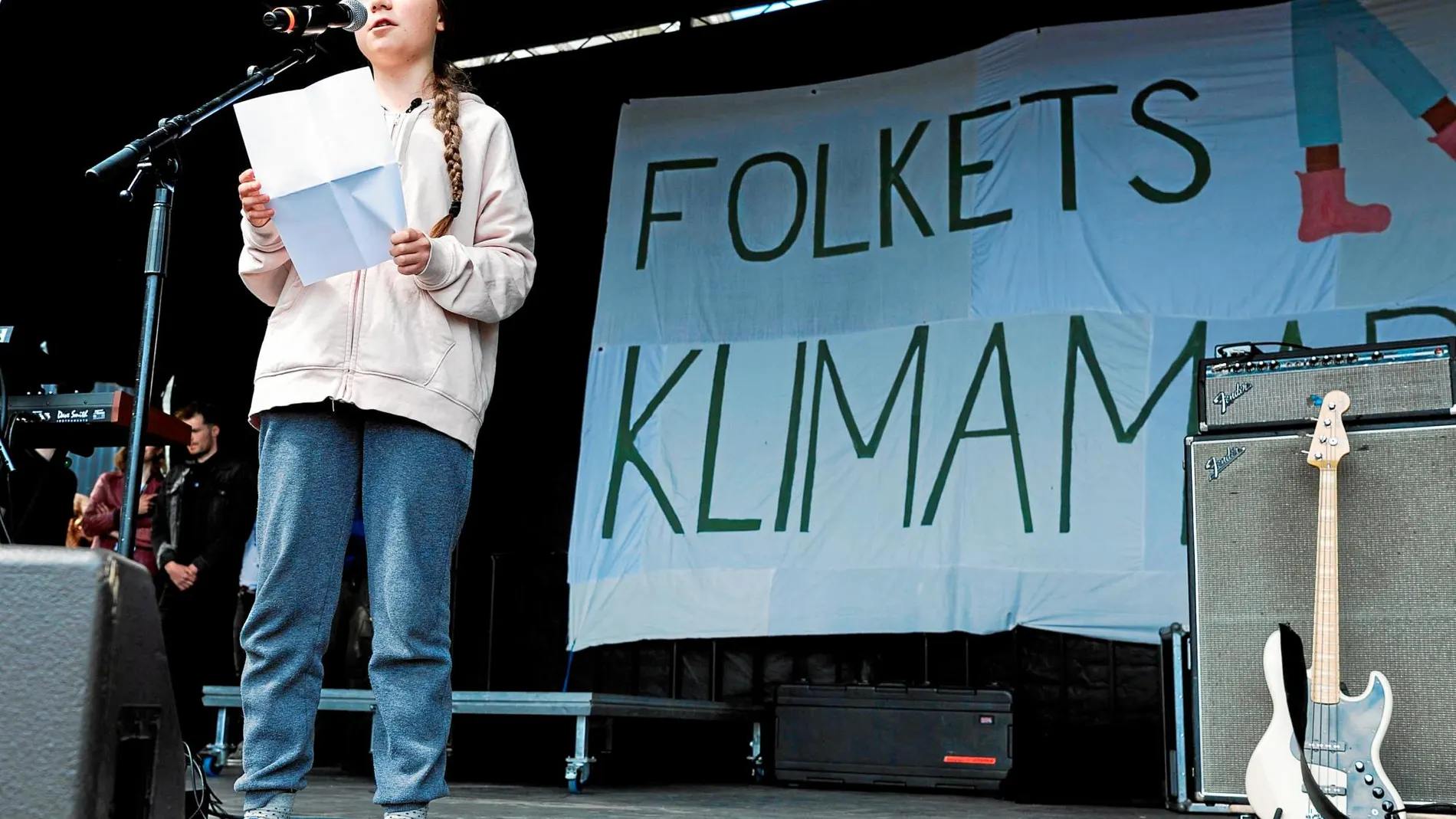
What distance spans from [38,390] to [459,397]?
1.43 meters

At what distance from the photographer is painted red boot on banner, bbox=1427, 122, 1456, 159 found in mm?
3846

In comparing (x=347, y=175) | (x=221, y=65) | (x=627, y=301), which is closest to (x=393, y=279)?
(x=347, y=175)

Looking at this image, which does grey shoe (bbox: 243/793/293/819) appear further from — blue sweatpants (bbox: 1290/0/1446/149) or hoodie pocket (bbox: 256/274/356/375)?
blue sweatpants (bbox: 1290/0/1446/149)

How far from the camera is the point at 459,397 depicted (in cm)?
162

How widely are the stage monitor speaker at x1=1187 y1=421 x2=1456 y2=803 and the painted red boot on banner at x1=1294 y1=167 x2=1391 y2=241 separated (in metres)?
1.64

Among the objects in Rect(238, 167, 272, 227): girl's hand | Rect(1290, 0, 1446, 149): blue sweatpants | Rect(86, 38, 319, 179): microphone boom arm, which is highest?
Rect(1290, 0, 1446, 149): blue sweatpants

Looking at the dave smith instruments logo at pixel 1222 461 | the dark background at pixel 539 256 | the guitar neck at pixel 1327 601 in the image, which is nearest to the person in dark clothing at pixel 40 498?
the dark background at pixel 539 256

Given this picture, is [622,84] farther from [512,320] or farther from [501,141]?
[501,141]

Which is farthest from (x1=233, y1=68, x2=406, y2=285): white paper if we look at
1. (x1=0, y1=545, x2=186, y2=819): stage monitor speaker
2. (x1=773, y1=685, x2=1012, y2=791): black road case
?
(x1=773, y1=685, x2=1012, y2=791): black road case

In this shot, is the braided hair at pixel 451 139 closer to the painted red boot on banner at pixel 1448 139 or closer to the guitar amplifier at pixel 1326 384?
the guitar amplifier at pixel 1326 384

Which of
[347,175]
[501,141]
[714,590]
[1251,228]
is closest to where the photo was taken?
[347,175]

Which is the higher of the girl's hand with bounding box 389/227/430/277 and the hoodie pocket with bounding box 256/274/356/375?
the girl's hand with bounding box 389/227/430/277

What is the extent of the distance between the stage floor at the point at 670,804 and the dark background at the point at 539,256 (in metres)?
0.70

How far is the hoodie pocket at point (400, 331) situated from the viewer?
1.55 meters
